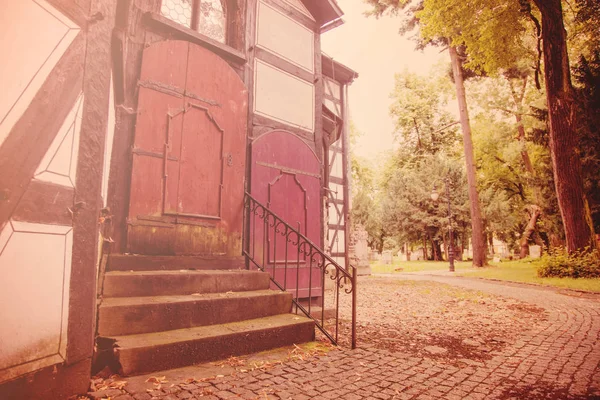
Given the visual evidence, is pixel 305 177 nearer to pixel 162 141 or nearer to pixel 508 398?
pixel 162 141

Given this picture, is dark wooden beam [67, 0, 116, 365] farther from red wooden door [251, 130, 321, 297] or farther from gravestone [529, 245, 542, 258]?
gravestone [529, 245, 542, 258]

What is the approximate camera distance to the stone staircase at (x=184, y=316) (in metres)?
2.97

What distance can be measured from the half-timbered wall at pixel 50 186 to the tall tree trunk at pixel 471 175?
18.0 m

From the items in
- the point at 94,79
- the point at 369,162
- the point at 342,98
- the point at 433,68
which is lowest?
the point at 94,79

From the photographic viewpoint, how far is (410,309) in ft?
22.7

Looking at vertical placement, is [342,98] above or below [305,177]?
above

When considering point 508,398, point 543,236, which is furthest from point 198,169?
point 543,236

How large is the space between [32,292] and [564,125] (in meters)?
13.1

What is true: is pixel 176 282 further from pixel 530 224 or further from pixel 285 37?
pixel 530 224

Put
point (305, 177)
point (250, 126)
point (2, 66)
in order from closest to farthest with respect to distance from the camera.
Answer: point (2, 66) < point (250, 126) < point (305, 177)

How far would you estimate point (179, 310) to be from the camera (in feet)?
11.3

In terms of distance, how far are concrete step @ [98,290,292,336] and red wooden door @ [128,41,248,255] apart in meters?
1.15

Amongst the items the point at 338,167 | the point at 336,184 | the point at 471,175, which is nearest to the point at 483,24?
the point at 338,167

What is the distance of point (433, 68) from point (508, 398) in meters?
32.1
